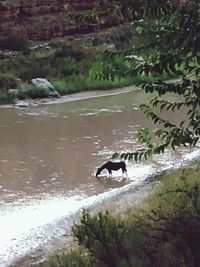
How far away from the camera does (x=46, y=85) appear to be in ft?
85.4

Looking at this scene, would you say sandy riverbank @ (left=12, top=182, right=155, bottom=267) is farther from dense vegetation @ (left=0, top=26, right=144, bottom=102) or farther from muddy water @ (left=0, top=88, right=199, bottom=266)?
dense vegetation @ (left=0, top=26, right=144, bottom=102)

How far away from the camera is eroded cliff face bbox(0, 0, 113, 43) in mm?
32188

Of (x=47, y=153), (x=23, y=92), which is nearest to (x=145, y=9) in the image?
(x=47, y=153)

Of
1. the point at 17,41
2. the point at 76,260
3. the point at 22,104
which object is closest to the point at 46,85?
the point at 22,104

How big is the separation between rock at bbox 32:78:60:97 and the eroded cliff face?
19.1 feet

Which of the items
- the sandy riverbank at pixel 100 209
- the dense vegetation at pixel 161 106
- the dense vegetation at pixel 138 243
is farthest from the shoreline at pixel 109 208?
the dense vegetation at pixel 161 106

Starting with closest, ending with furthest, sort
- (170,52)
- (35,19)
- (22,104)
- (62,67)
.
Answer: (170,52), (22,104), (62,67), (35,19)

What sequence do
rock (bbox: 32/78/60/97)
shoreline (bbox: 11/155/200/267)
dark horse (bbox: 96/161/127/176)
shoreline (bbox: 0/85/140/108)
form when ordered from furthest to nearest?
rock (bbox: 32/78/60/97), shoreline (bbox: 0/85/140/108), dark horse (bbox: 96/161/127/176), shoreline (bbox: 11/155/200/267)

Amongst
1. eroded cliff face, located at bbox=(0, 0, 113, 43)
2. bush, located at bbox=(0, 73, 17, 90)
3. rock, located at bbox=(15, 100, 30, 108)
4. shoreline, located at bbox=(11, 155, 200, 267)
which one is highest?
eroded cliff face, located at bbox=(0, 0, 113, 43)

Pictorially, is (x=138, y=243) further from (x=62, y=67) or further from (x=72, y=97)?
(x=62, y=67)

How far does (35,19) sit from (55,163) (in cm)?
1966

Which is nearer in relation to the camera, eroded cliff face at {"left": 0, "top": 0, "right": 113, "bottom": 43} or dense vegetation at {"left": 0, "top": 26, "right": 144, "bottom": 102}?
dense vegetation at {"left": 0, "top": 26, "right": 144, "bottom": 102}

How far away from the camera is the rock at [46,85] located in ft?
83.9

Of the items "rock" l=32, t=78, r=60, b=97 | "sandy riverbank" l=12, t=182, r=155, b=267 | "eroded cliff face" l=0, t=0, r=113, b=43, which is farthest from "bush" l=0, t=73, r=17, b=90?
"sandy riverbank" l=12, t=182, r=155, b=267
